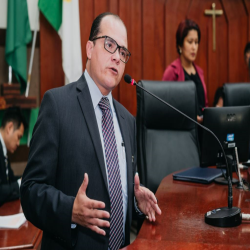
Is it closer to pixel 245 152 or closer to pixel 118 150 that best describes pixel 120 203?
pixel 118 150

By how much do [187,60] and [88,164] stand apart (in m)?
2.13

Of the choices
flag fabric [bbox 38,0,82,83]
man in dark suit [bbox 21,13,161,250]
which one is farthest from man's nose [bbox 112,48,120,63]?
flag fabric [bbox 38,0,82,83]

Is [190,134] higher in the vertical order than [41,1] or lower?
lower

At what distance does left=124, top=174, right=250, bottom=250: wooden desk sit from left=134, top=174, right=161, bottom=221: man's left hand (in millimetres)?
34

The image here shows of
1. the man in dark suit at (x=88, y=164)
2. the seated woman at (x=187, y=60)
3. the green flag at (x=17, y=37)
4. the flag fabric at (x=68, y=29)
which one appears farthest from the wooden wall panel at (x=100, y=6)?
the man in dark suit at (x=88, y=164)

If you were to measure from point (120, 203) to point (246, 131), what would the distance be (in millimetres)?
918

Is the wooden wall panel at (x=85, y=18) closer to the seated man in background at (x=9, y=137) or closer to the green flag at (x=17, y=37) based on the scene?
the green flag at (x=17, y=37)

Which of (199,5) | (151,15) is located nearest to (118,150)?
(151,15)

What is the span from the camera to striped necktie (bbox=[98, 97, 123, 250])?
53.1 inches

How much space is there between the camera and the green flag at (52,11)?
3326 millimetres

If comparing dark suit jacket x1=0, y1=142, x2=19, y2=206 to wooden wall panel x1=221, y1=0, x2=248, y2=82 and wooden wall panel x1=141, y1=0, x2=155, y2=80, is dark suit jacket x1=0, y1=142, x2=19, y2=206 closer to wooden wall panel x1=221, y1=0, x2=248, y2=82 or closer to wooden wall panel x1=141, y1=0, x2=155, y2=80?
wooden wall panel x1=141, y1=0, x2=155, y2=80

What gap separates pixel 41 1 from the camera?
331cm

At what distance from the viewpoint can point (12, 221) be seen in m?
1.90

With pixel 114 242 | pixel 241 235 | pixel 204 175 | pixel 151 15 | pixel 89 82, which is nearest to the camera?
pixel 241 235
